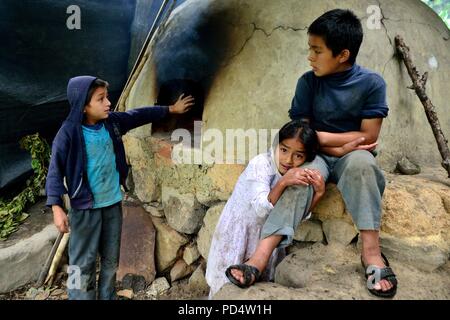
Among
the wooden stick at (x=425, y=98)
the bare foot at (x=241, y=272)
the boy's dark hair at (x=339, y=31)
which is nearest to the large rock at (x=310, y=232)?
the bare foot at (x=241, y=272)

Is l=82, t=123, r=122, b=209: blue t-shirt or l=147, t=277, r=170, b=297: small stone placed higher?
l=82, t=123, r=122, b=209: blue t-shirt

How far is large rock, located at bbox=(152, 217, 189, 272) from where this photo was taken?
3.44m

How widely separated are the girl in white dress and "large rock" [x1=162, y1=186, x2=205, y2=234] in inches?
41.3

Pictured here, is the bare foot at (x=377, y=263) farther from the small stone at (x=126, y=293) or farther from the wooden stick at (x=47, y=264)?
the wooden stick at (x=47, y=264)

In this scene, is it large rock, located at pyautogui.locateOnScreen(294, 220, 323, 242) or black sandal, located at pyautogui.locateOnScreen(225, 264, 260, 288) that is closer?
black sandal, located at pyautogui.locateOnScreen(225, 264, 260, 288)

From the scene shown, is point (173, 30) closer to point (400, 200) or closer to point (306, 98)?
point (306, 98)

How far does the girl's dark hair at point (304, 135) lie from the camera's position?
1899 mm

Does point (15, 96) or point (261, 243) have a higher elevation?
point (15, 96)

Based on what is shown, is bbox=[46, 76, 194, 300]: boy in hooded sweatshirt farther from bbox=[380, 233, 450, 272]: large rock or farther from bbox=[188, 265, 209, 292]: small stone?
bbox=[380, 233, 450, 272]: large rock

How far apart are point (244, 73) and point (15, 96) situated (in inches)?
88.9

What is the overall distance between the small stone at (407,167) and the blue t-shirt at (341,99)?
780 millimetres

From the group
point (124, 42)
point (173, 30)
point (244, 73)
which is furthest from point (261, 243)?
point (124, 42)

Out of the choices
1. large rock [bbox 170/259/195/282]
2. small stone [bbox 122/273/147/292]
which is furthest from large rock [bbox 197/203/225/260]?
small stone [bbox 122/273/147/292]

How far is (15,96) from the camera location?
11.4 feet
